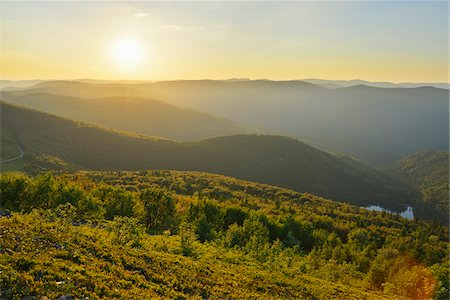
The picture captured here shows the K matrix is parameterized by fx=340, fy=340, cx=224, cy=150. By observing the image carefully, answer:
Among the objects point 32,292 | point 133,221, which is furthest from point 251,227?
point 32,292

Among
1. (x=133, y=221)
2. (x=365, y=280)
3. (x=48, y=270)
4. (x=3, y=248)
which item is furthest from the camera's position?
(x=365, y=280)

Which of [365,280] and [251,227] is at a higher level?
[251,227]

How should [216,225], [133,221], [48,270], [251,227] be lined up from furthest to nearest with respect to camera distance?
[216,225] < [251,227] < [133,221] < [48,270]

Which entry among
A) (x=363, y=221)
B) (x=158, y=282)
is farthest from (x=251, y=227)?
(x=363, y=221)

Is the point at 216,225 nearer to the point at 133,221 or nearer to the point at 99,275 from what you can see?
the point at 133,221

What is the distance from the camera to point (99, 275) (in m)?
18.2

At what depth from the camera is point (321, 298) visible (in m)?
27.2

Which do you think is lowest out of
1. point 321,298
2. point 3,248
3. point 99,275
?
point 321,298

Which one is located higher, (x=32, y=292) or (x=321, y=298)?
(x=32, y=292)

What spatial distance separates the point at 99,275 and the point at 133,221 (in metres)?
14.1

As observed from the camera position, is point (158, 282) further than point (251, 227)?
No

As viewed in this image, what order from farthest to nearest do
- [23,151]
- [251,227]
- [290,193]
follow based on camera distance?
[23,151] < [290,193] < [251,227]

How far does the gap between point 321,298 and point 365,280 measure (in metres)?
24.6

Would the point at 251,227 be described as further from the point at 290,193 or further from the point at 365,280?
the point at 290,193
